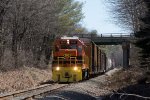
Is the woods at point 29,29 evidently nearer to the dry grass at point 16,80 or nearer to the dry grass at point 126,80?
the dry grass at point 16,80

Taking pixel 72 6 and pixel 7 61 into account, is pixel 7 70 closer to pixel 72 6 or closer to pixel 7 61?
pixel 7 61

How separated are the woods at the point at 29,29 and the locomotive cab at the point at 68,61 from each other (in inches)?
317

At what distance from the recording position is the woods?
4475 centimetres

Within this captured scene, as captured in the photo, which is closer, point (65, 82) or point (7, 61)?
point (65, 82)

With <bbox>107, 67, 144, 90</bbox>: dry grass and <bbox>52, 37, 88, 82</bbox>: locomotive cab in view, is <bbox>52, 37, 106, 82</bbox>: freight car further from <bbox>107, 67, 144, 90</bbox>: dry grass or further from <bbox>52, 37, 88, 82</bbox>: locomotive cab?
<bbox>107, 67, 144, 90</bbox>: dry grass

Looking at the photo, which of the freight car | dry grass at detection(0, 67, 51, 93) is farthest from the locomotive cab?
dry grass at detection(0, 67, 51, 93)

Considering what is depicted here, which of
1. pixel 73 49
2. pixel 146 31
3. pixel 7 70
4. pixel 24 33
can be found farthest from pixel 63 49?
pixel 24 33

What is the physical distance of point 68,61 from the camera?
115 ft

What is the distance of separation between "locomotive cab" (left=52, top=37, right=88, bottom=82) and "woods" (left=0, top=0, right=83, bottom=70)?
806 centimetres

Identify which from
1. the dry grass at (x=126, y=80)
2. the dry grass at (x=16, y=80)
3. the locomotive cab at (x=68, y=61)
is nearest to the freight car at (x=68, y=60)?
the locomotive cab at (x=68, y=61)

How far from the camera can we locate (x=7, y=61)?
45.2 meters

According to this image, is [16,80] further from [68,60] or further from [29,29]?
[29,29]

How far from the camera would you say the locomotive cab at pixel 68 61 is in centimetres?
3462

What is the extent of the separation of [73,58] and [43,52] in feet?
111
